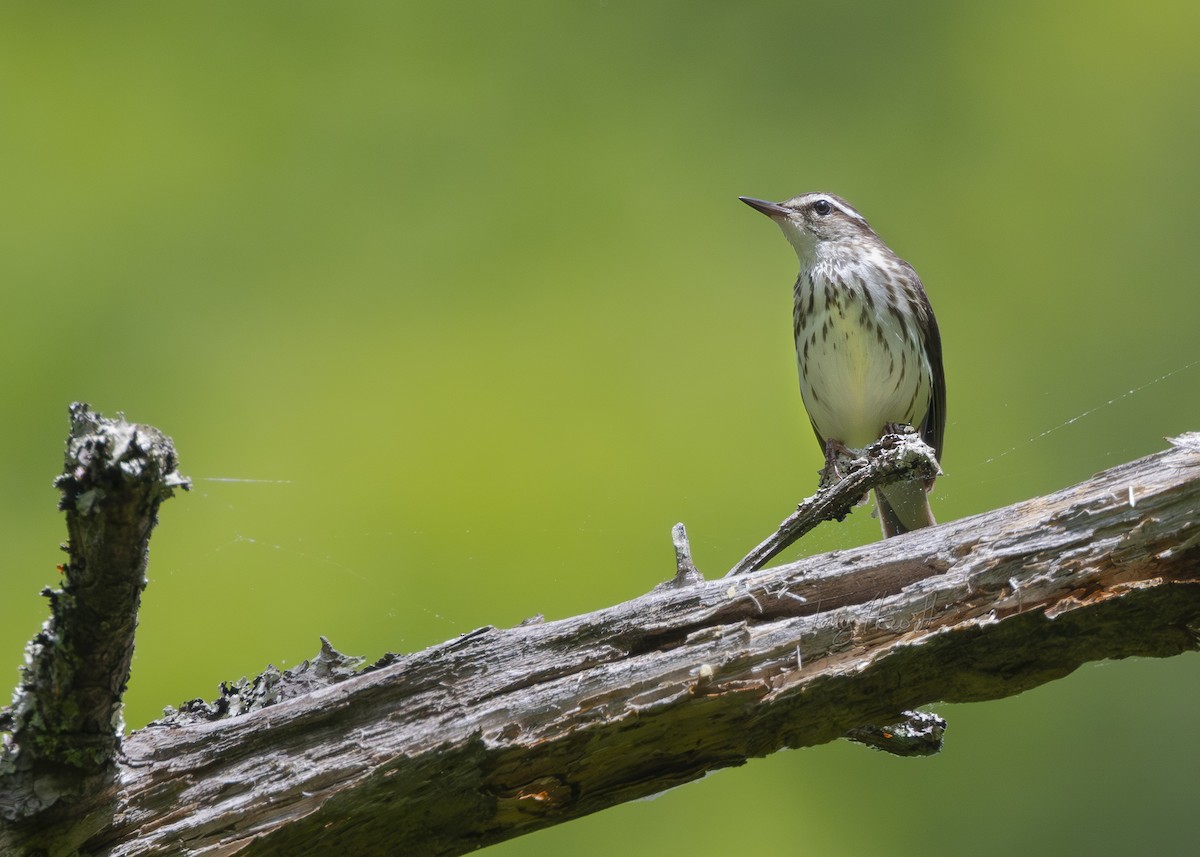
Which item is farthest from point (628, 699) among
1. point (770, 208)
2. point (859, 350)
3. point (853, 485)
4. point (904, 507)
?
point (770, 208)

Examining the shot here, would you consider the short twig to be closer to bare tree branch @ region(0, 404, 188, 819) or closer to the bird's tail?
the bird's tail

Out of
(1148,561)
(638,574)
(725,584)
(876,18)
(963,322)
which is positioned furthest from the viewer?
(876,18)

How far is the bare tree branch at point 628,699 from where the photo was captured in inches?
54.2

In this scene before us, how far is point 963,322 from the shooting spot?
3.30m

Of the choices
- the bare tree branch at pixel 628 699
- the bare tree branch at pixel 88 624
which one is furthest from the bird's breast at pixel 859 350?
the bare tree branch at pixel 88 624

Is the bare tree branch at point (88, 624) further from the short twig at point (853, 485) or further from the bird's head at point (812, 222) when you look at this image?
the bird's head at point (812, 222)

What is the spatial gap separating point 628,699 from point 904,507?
1.60 meters

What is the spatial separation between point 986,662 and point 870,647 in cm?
15

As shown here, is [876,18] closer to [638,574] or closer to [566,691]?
[638,574]

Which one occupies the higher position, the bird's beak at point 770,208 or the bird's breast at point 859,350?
the bird's beak at point 770,208

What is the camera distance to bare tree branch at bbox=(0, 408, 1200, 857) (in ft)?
4.51

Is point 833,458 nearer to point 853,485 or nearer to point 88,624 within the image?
point 853,485

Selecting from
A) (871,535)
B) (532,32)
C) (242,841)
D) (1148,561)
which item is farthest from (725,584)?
(532,32)

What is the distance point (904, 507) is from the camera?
280cm
